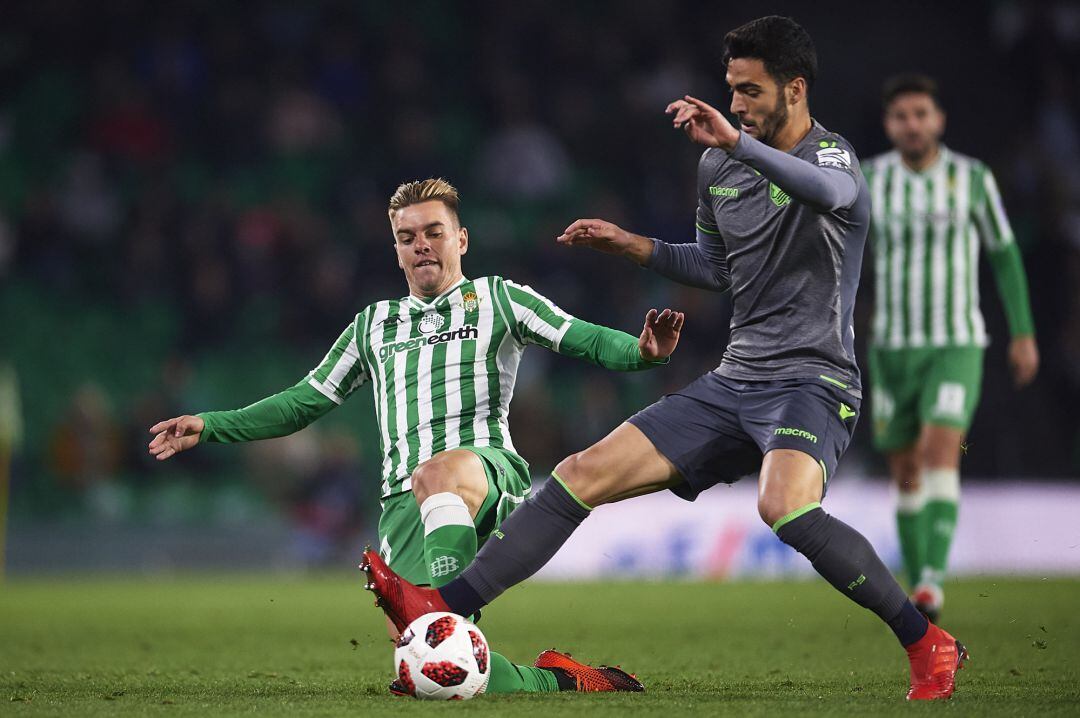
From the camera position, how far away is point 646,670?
547 cm

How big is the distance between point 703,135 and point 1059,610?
15.7 ft

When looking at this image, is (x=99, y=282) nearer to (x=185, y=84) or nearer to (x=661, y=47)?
(x=185, y=84)

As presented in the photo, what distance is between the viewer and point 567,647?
21.4 feet

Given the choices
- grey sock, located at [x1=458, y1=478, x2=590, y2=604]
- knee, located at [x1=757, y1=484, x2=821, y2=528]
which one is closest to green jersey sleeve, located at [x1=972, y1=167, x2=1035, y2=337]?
knee, located at [x1=757, y1=484, x2=821, y2=528]

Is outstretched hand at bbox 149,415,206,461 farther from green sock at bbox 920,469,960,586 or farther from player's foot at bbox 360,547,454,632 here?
green sock at bbox 920,469,960,586

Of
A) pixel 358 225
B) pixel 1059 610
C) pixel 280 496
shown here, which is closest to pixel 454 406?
pixel 1059 610

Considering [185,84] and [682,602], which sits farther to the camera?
[185,84]

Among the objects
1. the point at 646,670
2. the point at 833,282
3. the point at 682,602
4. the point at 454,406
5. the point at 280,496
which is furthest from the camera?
the point at 280,496

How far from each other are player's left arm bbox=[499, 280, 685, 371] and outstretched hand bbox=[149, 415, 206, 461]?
1.12m

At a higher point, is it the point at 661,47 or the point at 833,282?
the point at 661,47

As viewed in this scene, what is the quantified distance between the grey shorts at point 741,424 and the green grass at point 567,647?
681 mm

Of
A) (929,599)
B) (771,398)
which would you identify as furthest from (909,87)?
(771,398)

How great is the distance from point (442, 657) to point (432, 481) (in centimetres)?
73

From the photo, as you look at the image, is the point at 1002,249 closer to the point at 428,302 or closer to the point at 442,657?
the point at 428,302
